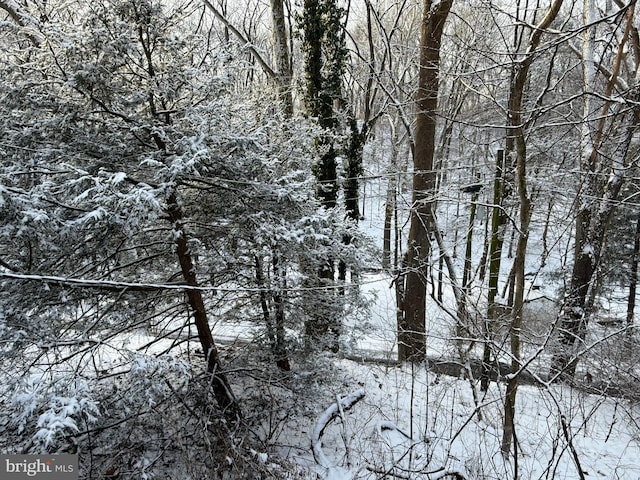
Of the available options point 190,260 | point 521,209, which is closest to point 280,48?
point 190,260

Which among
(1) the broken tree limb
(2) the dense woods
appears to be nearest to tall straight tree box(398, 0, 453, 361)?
(2) the dense woods

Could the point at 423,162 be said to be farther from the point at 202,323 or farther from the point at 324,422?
the point at 202,323

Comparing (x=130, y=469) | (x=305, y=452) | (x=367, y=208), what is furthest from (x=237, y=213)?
(x=367, y=208)

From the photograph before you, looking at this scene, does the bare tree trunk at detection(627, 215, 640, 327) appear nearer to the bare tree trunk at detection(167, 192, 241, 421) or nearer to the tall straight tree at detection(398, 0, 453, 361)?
the tall straight tree at detection(398, 0, 453, 361)

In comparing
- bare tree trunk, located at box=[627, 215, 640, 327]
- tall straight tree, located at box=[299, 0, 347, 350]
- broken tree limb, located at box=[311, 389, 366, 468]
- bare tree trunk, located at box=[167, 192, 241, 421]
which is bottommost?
bare tree trunk, located at box=[627, 215, 640, 327]

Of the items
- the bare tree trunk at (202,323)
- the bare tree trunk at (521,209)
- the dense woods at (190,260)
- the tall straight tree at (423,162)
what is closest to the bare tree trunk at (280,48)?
the dense woods at (190,260)

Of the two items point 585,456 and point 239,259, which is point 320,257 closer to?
point 239,259

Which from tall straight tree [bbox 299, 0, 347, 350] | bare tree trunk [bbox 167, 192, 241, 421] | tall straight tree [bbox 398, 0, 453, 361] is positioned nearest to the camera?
bare tree trunk [bbox 167, 192, 241, 421]

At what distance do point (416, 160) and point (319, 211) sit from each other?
3.57 meters

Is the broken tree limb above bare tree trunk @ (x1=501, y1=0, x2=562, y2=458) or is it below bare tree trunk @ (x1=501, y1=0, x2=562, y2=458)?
below

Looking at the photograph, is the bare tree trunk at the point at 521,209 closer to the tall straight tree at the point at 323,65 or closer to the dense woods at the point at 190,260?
the dense woods at the point at 190,260

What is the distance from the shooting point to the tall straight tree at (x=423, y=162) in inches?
262

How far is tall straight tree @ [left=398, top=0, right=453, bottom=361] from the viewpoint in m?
6.65

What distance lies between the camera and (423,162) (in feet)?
23.9
